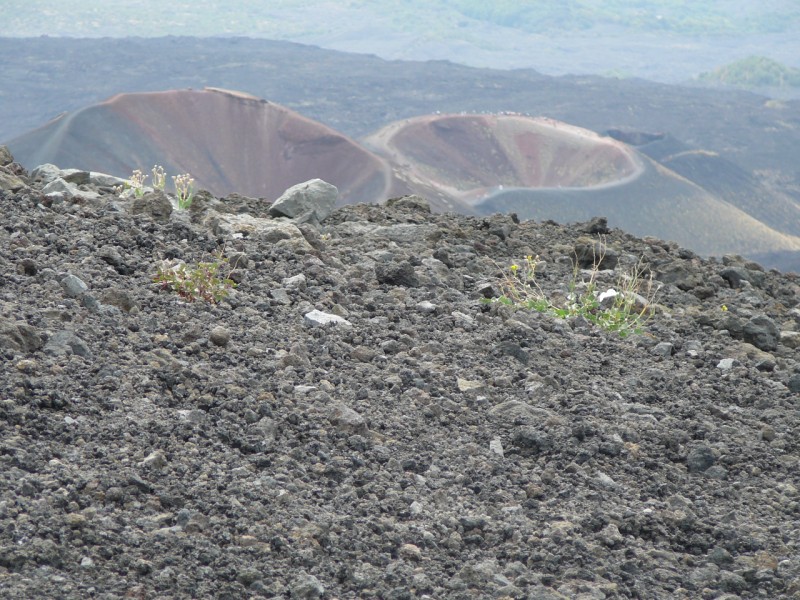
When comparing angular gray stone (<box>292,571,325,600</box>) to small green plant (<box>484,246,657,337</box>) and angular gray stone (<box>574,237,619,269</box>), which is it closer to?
small green plant (<box>484,246,657,337</box>)

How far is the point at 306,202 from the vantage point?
18.4ft

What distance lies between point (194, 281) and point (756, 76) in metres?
86.2

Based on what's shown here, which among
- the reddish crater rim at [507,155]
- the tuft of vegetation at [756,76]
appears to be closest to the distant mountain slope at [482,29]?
the tuft of vegetation at [756,76]

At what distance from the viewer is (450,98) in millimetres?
61062

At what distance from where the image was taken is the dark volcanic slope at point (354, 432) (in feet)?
8.47

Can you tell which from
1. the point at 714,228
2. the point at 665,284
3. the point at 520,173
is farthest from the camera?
the point at 520,173

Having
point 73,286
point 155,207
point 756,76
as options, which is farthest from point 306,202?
point 756,76

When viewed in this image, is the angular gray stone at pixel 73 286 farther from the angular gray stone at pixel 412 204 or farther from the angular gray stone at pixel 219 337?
the angular gray stone at pixel 412 204

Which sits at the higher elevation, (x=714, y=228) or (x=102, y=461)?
(x=102, y=461)

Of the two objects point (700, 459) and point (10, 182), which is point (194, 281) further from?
point (700, 459)

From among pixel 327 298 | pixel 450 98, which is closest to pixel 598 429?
pixel 327 298

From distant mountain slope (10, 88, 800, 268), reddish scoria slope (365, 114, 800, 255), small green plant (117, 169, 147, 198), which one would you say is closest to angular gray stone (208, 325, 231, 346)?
small green plant (117, 169, 147, 198)

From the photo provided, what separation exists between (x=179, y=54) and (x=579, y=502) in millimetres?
71379

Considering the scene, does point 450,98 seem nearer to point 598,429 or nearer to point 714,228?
point 714,228
